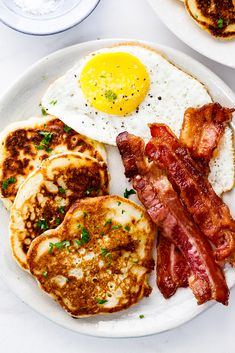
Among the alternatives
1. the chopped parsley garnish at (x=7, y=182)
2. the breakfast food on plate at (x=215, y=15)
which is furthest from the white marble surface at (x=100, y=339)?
the chopped parsley garnish at (x=7, y=182)

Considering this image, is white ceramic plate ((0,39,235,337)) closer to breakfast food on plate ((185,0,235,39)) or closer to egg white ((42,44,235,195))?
egg white ((42,44,235,195))

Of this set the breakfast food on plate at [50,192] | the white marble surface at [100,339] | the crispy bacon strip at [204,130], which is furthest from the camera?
the white marble surface at [100,339]

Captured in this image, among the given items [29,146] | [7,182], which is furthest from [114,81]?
[7,182]

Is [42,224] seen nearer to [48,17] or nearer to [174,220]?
[174,220]

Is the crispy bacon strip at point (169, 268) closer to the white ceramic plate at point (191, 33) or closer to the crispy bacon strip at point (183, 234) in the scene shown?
the crispy bacon strip at point (183, 234)

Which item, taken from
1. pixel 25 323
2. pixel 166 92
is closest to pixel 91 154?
pixel 166 92

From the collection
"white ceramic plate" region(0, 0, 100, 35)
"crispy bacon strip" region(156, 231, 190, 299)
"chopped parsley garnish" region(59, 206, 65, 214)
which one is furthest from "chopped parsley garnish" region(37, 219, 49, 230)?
"white ceramic plate" region(0, 0, 100, 35)

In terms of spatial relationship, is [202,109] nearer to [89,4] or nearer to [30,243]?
[89,4]
